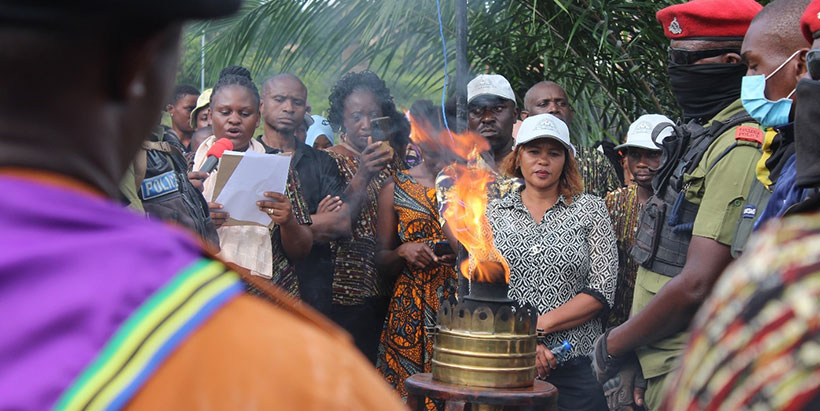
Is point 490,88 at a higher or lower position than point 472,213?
higher

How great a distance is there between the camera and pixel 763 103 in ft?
11.3

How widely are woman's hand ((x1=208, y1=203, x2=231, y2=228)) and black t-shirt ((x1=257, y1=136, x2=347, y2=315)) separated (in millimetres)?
867

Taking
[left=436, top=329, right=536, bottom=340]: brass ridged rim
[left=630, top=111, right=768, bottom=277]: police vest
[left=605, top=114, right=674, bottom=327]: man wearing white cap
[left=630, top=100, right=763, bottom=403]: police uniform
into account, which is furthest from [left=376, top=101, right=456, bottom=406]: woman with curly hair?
[left=436, top=329, right=536, bottom=340]: brass ridged rim

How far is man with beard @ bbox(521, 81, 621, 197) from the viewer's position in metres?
6.81

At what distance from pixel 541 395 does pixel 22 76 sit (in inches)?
128

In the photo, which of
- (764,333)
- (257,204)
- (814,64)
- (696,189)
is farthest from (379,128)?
(764,333)

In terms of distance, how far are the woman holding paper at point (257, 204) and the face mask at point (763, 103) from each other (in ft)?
8.95

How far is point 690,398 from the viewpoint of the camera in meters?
1.41

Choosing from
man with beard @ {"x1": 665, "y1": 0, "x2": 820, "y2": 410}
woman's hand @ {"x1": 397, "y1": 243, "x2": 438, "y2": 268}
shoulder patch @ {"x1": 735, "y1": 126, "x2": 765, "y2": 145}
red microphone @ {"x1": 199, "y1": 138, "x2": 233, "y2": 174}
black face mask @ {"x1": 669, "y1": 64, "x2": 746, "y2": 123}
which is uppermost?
black face mask @ {"x1": 669, "y1": 64, "x2": 746, "y2": 123}

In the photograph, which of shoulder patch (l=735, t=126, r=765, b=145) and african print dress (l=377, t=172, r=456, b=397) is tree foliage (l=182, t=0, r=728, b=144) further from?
shoulder patch (l=735, t=126, r=765, b=145)

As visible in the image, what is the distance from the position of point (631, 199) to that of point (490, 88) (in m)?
1.19

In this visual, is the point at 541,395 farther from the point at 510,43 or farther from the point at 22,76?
the point at 510,43

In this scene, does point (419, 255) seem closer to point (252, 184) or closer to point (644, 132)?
point (252, 184)

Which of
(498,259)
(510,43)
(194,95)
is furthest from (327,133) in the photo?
(498,259)
